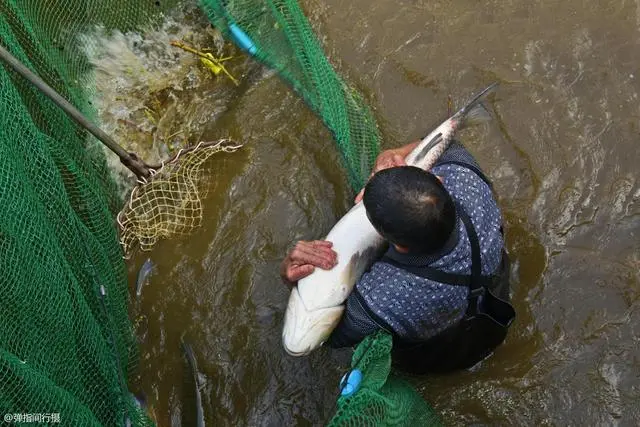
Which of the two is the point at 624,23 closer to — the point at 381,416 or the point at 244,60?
the point at 244,60

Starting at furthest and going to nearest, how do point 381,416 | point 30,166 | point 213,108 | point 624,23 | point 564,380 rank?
point 213,108 → point 624,23 → point 564,380 → point 30,166 → point 381,416

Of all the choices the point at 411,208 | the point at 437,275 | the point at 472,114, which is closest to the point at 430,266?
the point at 437,275

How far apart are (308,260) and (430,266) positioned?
0.85 meters

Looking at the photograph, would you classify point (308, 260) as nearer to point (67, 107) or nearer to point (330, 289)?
point (330, 289)

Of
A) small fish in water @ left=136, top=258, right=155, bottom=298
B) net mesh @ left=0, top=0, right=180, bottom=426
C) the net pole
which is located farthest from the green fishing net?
small fish in water @ left=136, top=258, right=155, bottom=298

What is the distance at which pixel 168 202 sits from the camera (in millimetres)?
4867

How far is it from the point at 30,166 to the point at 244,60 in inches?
103

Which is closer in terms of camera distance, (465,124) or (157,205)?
(465,124)

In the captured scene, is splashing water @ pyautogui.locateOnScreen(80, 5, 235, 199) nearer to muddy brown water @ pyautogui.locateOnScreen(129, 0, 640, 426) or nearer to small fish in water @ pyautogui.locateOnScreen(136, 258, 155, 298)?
muddy brown water @ pyautogui.locateOnScreen(129, 0, 640, 426)

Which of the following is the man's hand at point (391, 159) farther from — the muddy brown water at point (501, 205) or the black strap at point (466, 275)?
the black strap at point (466, 275)

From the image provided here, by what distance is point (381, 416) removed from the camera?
292cm

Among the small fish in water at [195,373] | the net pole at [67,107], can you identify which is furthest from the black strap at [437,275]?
the net pole at [67,107]

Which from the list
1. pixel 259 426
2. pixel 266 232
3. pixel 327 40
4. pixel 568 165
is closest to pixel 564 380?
pixel 568 165

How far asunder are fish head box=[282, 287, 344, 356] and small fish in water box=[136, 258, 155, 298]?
170 cm
